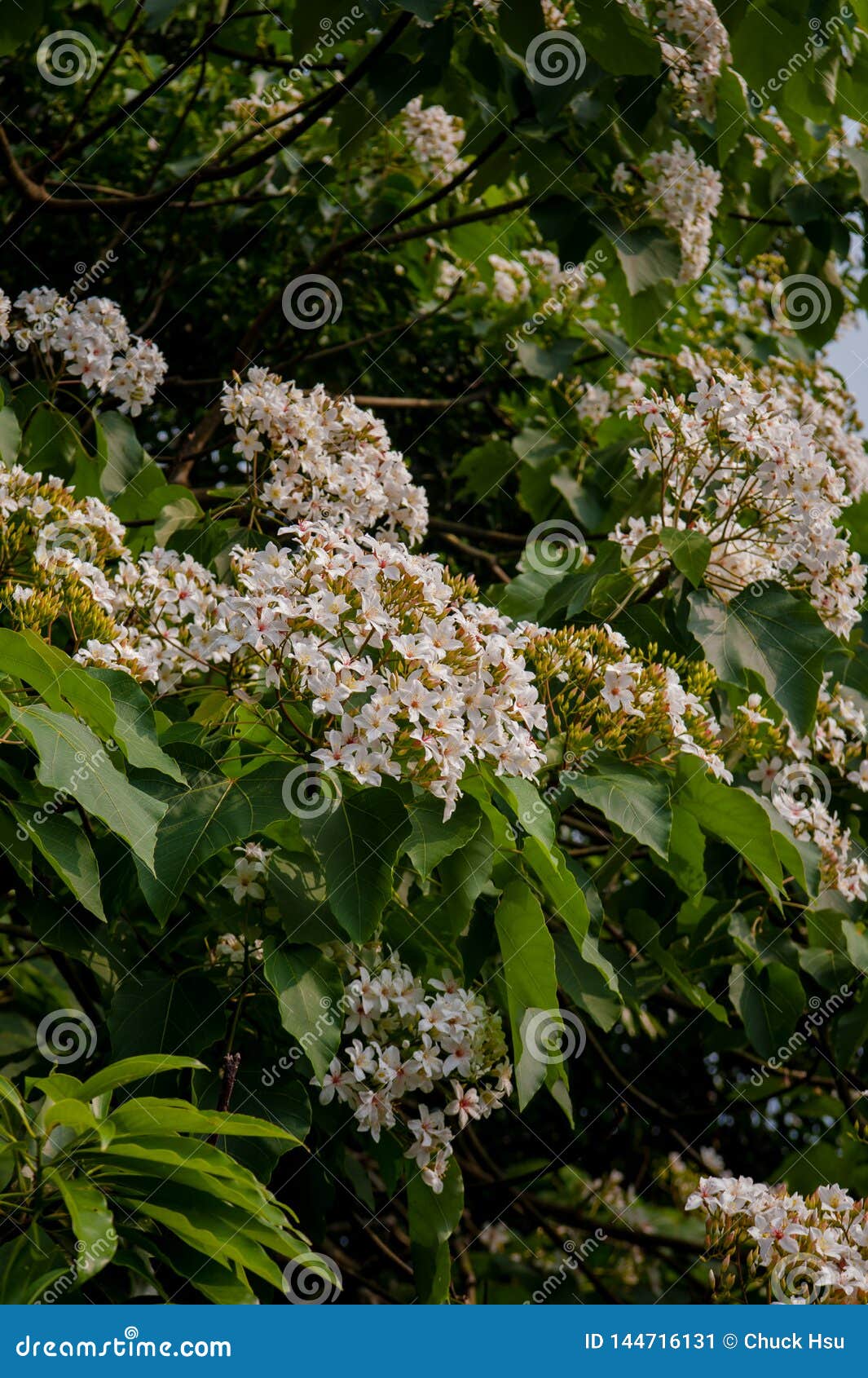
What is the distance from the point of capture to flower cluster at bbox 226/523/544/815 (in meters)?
2.40

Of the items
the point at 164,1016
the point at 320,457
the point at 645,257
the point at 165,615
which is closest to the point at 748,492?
the point at 320,457

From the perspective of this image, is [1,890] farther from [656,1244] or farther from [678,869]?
[656,1244]

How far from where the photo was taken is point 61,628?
3174mm

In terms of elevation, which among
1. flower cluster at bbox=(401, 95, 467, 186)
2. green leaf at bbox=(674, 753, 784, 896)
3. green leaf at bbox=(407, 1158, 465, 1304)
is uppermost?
flower cluster at bbox=(401, 95, 467, 186)

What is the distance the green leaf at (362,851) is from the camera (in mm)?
2400

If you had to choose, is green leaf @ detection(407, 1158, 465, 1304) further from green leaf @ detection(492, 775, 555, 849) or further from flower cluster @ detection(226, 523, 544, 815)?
flower cluster @ detection(226, 523, 544, 815)

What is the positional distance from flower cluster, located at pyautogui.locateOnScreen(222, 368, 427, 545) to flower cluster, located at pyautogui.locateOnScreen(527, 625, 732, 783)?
0.74 metres

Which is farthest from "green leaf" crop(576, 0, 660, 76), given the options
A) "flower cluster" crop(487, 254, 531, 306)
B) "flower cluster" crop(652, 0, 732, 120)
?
"flower cluster" crop(487, 254, 531, 306)

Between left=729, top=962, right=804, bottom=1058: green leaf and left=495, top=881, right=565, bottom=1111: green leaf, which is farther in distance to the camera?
left=729, top=962, right=804, bottom=1058: green leaf

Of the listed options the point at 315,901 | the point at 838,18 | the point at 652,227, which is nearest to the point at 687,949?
the point at 315,901

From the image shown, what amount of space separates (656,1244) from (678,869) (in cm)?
182

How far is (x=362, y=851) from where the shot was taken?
244 centimetres

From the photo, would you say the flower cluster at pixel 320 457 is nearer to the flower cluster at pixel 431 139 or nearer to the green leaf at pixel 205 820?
the green leaf at pixel 205 820

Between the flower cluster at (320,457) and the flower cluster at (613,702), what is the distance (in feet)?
2.42
